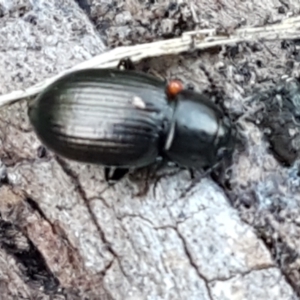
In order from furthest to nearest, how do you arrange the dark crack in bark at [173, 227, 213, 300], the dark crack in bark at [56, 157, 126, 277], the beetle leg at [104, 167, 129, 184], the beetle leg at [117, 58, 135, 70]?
the beetle leg at [117, 58, 135, 70], the beetle leg at [104, 167, 129, 184], the dark crack in bark at [56, 157, 126, 277], the dark crack in bark at [173, 227, 213, 300]

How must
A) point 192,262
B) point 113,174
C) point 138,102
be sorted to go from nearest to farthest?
point 192,262 → point 113,174 → point 138,102

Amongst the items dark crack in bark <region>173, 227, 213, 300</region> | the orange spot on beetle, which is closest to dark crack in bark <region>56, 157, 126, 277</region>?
dark crack in bark <region>173, 227, 213, 300</region>

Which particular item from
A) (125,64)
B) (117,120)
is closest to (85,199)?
(117,120)

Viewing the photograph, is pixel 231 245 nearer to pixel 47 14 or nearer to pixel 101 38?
pixel 101 38

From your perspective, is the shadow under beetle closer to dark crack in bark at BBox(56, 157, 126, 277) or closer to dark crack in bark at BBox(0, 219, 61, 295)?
dark crack in bark at BBox(56, 157, 126, 277)

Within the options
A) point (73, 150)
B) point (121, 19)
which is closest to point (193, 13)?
point (121, 19)

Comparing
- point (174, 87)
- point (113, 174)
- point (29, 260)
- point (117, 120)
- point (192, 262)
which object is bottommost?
point (29, 260)

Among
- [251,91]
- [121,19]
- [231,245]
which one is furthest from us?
[121,19]

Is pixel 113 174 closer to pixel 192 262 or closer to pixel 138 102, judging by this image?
pixel 138 102
